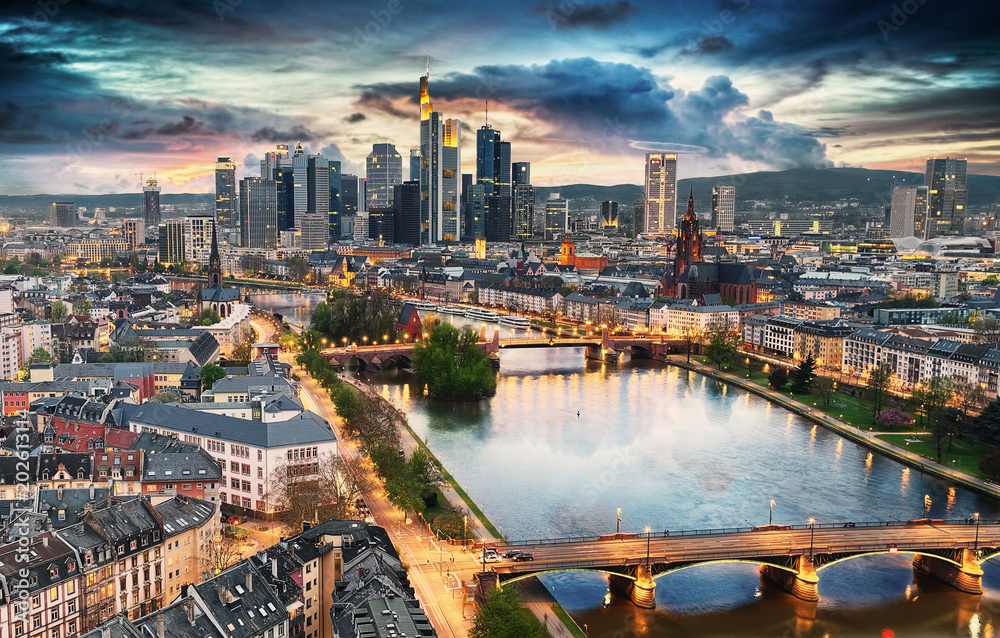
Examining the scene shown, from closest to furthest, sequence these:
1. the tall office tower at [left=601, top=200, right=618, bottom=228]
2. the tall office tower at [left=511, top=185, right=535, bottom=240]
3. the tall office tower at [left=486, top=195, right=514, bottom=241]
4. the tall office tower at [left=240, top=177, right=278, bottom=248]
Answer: the tall office tower at [left=240, top=177, right=278, bottom=248] < the tall office tower at [left=486, top=195, right=514, bottom=241] < the tall office tower at [left=511, top=185, right=535, bottom=240] < the tall office tower at [left=601, top=200, right=618, bottom=228]

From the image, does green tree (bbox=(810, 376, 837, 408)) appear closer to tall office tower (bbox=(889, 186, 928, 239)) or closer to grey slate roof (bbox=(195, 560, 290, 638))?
grey slate roof (bbox=(195, 560, 290, 638))

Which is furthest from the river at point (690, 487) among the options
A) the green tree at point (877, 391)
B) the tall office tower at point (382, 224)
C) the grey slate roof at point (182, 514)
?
the tall office tower at point (382, 224)

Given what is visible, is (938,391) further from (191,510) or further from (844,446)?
(191,510)

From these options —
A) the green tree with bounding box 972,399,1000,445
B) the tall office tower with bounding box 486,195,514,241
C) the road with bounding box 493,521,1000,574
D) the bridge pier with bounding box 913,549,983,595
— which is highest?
the tall office tower with bounding box 486,195,514,241

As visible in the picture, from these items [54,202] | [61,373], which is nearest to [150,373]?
[61,373]

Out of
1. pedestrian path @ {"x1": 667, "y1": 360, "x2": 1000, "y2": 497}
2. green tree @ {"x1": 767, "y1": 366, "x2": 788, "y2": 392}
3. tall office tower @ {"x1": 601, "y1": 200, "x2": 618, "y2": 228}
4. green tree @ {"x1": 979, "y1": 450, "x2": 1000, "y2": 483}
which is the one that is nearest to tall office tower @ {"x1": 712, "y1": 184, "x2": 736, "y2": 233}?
tall office tower @ {"x1": 601, "y1": 200, "x2": 618, "y2": 228}

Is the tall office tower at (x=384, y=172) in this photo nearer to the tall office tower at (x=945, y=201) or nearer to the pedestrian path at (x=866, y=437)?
the tall office tower at (x=945, y=201)

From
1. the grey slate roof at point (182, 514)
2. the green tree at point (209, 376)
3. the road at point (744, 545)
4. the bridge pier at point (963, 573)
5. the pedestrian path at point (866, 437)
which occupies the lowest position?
the bridge pier at point (963, 573)
